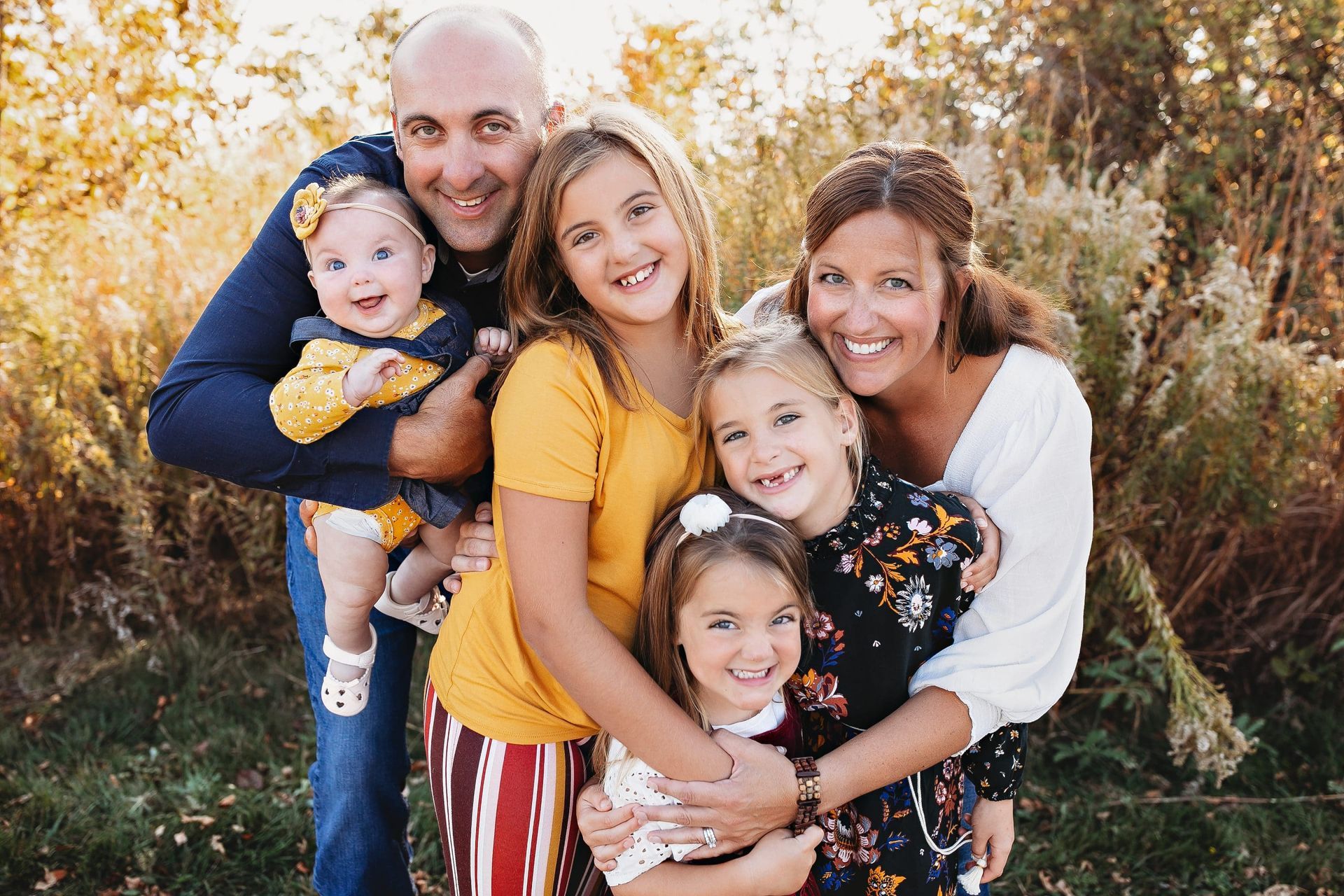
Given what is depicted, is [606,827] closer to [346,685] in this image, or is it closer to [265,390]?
[346,685]

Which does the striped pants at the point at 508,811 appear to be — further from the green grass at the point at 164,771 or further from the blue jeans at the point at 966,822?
the green grass at the point at 164,771

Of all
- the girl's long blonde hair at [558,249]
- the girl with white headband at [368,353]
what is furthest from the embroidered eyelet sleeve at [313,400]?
the girl's long blonde hair at [558,249]

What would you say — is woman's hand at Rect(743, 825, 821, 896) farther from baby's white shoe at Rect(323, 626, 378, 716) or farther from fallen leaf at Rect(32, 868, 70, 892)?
fallen leaf at Rect(32, 868, 70, 892)

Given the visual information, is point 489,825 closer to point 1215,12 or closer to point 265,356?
point 265,356

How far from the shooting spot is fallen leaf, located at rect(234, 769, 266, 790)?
3619 millimetres

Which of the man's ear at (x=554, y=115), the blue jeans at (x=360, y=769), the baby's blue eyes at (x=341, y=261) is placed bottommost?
the blue jeans at (x=360, y=769)

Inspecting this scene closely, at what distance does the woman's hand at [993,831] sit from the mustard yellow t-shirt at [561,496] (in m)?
0.91

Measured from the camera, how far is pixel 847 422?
2.03 metres

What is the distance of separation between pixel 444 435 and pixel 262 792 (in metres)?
2.15

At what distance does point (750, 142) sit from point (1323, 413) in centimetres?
238

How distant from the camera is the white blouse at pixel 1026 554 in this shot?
2.05 metres

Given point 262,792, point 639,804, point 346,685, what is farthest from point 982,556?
point 262,792

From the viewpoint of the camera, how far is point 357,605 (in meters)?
2.34

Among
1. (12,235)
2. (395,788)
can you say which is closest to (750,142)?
(395,788)
